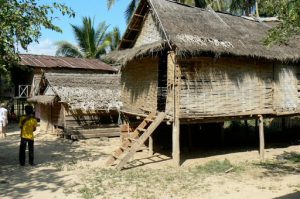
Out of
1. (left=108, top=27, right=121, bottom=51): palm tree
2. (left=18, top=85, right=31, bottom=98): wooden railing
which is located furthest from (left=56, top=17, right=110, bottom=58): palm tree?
(left=18, top=85, right=31, bottom=98): wooden railing

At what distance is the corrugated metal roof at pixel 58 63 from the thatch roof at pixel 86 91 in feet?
21.7

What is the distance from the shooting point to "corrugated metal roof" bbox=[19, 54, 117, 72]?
82.0ft

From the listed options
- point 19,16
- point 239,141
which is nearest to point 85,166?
point 19,16

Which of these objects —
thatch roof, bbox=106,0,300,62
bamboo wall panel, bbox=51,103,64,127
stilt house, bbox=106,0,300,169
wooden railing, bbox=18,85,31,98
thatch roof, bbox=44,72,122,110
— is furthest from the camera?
wooden railing, bbox=18,85,31,98

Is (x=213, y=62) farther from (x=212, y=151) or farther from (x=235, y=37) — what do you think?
(x=212, y=151)

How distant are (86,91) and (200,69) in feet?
27.1

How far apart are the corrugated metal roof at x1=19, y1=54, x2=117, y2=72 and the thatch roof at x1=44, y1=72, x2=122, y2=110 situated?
6604 millimetres

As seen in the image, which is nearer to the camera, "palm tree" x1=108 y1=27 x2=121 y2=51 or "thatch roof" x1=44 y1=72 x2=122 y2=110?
"thatch roof" x1=44 y1=72 x2=122 y2=110

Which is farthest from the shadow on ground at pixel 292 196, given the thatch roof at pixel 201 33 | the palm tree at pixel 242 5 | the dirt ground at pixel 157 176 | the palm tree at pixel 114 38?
the palm tree at pixel 114 38

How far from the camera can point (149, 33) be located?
1221 centimetres

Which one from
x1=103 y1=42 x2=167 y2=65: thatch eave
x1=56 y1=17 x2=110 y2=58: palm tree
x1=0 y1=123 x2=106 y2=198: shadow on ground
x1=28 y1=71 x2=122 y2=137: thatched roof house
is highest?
x1=56 y1=17 x2=110 y2=58: palm tree

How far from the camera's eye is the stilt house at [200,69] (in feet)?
34.9

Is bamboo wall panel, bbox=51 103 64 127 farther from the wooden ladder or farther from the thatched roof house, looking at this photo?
the wooden ladder

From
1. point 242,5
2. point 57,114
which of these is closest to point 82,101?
point 57,114
